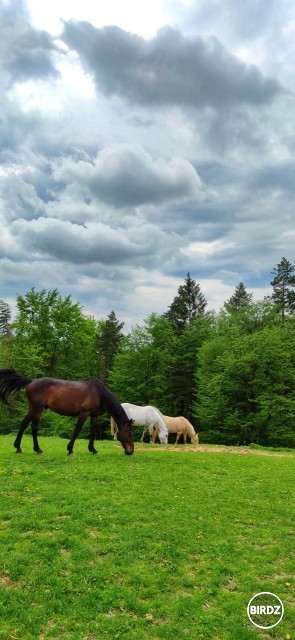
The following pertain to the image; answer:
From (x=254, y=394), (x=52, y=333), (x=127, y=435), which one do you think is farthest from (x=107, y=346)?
(x=127, y=435)

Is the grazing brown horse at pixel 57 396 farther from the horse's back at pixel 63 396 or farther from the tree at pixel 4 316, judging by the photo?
the tree at pixel 4 316

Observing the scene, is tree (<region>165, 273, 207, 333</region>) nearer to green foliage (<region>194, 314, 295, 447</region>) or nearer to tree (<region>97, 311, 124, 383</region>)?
tree (<region>97, 311, 124, 383</region>)

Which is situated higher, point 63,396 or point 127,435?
point 63,396

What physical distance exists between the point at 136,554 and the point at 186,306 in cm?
5739

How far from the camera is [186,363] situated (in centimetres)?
5019

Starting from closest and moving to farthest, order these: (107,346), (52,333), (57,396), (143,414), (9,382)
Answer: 1. (57,396)
2. (9,382)
3. (143,414)
4. (52,333)
5. (107,346)

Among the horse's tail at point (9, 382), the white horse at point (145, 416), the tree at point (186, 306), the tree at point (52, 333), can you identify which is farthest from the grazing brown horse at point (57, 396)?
the tree at point (186, 306)

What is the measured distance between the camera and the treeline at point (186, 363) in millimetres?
37344

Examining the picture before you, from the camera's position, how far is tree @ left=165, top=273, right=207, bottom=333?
62188mm

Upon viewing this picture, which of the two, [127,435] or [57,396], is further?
[127,435]

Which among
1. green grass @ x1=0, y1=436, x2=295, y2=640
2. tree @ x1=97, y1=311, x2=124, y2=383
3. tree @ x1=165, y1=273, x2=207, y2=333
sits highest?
tree @ x1=165, y1=273, x2=207, y2=333

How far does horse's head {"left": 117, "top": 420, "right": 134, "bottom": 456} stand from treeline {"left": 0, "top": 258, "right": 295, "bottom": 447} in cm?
2287

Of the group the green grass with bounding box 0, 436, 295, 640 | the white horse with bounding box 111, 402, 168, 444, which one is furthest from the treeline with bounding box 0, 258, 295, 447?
the green grass with bounding box 0, 436, 295, 640

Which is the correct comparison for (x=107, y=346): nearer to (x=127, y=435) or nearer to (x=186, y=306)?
(x=186, y=306)
